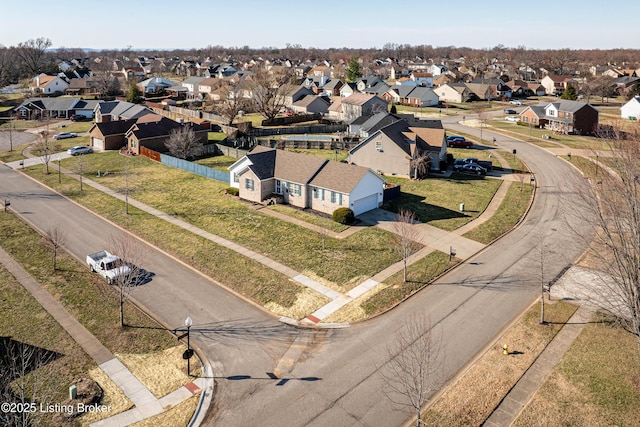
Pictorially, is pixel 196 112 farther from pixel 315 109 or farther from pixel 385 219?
pixel 385 219

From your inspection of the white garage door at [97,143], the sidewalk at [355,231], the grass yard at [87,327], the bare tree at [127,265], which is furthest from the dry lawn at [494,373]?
the white garage door at [97,143]

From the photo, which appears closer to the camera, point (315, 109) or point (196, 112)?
point (196, 112)

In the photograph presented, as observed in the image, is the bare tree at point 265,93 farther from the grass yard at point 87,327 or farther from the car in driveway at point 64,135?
the grass yard at point 87,327

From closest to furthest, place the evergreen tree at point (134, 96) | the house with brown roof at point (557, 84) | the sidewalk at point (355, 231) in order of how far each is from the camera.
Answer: the sidewalk at point (355, 231) < the evergreen tree at point (134, 96) < the house with brown roof at point (557, 84)

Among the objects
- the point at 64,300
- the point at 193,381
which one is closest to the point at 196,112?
the point at 64,300

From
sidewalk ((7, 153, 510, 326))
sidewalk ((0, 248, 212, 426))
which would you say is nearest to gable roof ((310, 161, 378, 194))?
sidewalk ((7, 153, 510, 326))

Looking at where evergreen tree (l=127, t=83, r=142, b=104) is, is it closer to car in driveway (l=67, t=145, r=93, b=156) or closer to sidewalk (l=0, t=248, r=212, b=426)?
car in driveway (l=67, t=145, r=93, b=156)
